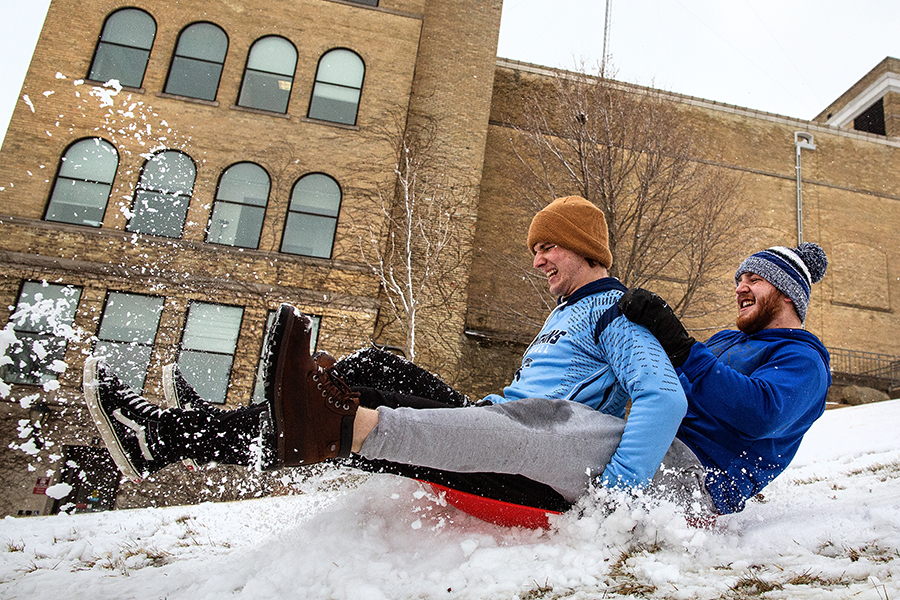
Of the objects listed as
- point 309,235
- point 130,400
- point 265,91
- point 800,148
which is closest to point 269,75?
point 265,91

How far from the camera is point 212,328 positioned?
10.5m

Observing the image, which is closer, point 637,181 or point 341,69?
point 637,181

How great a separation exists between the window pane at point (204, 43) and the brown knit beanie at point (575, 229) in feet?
38.5

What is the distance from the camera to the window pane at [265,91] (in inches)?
469

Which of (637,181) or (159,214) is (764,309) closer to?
(637,181)

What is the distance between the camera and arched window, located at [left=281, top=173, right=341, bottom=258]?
1130 centimetres

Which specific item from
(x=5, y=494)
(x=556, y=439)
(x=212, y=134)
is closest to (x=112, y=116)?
(x=212, y=134)

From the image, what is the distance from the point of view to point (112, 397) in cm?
210

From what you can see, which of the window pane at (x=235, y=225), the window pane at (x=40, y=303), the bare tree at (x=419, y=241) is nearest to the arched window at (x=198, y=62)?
the window pane at (x=235, y=225)

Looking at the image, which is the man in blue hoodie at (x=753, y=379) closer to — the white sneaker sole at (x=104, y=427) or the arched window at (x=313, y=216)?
the white sneaker sole at (x=104, y=427)

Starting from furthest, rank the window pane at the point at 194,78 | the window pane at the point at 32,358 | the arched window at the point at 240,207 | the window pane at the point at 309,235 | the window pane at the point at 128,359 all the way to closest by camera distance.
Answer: the window pane at the point at 194,78
the window pane at the point at 309,235
the arched window at the point at 240,207
the window pane at the point at 32,358
the window pane at the point at 128,359

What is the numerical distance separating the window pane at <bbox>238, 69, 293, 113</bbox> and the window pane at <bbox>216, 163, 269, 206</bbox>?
1.44m

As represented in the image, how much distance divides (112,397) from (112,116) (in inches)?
457

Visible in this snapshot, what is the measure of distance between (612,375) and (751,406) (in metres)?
0.51
